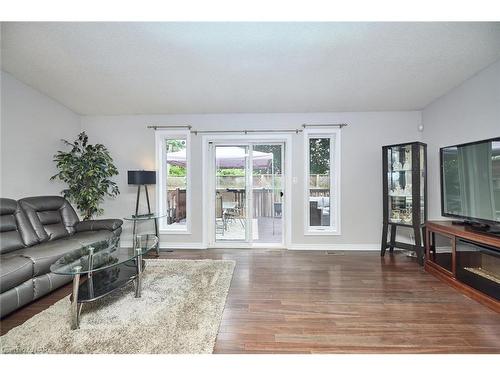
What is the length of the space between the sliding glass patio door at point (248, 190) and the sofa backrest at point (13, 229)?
249cm

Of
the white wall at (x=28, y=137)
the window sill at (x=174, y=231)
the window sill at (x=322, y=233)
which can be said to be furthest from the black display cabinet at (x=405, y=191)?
the white wall at (x=28, y=137)

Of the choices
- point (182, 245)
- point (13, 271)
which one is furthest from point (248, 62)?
point (182, 245)

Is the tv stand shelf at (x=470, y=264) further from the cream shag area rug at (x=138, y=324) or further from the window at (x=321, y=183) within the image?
the cream shag area rug at (x=138, y=324)

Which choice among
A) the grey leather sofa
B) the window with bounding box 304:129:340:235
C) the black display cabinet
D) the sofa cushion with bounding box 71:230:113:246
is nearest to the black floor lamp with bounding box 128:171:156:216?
the grey leather sofa

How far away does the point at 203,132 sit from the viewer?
13.2ft

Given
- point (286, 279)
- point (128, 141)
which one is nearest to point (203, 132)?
point (128, 141)

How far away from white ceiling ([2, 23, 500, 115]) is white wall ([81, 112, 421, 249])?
0.32m

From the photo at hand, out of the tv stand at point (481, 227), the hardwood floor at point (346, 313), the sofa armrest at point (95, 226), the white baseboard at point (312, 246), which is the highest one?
the tv stand at point (481, 227)

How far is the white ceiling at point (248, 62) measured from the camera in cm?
208

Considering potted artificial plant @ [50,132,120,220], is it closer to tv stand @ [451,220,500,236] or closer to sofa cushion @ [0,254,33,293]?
sofa cushion @ [0,254,33,293]
